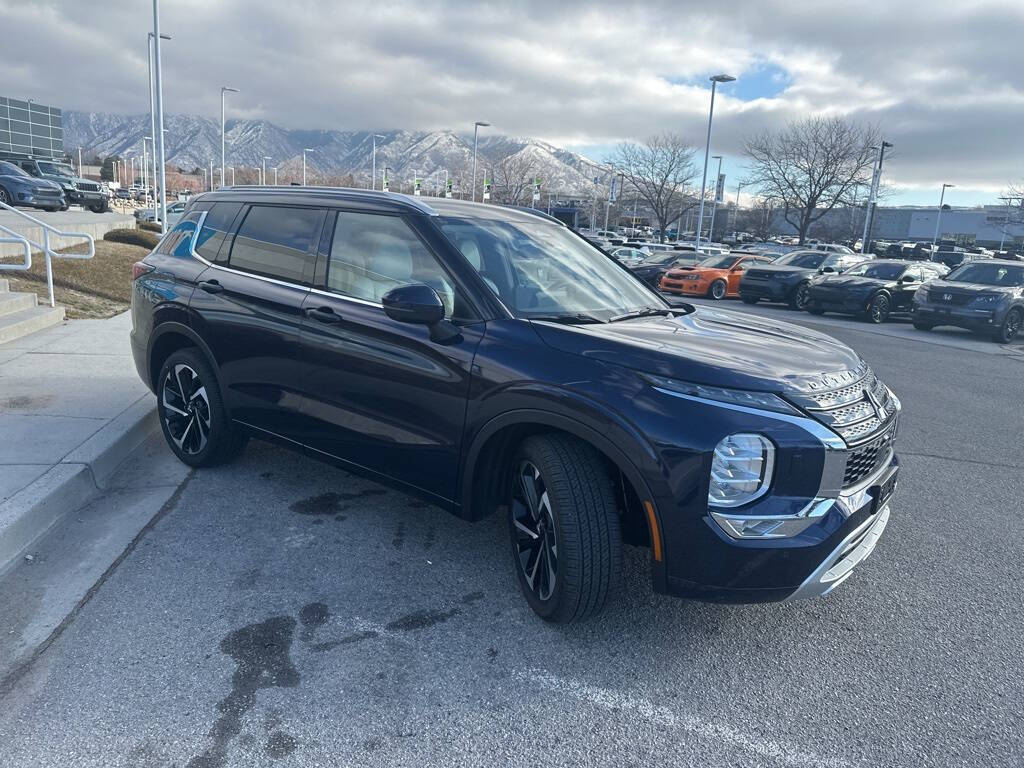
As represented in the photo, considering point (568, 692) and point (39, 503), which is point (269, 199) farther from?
point (568, 692)

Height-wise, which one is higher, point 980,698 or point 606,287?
point 606,287

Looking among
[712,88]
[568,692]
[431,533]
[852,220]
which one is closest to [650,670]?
[568,692]

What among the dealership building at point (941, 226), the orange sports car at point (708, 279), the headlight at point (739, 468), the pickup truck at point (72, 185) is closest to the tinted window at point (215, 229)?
the headlight at point (739, 468)

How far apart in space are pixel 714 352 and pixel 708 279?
20.4 m

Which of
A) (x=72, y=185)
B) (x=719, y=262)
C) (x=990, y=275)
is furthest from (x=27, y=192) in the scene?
(x=990, y=275)

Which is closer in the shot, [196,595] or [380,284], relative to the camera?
[196,595]

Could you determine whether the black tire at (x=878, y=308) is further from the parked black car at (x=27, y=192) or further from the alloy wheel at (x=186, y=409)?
the parked black car at (x=27, y=192)

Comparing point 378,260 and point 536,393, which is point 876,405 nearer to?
point 536,393

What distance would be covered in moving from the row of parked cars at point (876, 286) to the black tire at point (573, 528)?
11780mm

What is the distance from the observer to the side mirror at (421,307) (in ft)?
→ 11.0

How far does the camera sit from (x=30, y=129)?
75.4m

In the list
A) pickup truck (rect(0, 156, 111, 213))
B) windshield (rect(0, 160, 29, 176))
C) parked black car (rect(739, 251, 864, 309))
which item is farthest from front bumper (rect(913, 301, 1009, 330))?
pickup truck (rect(0, 156, 111, 213))

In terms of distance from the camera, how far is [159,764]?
2418 mm

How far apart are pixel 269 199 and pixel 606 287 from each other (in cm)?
219
